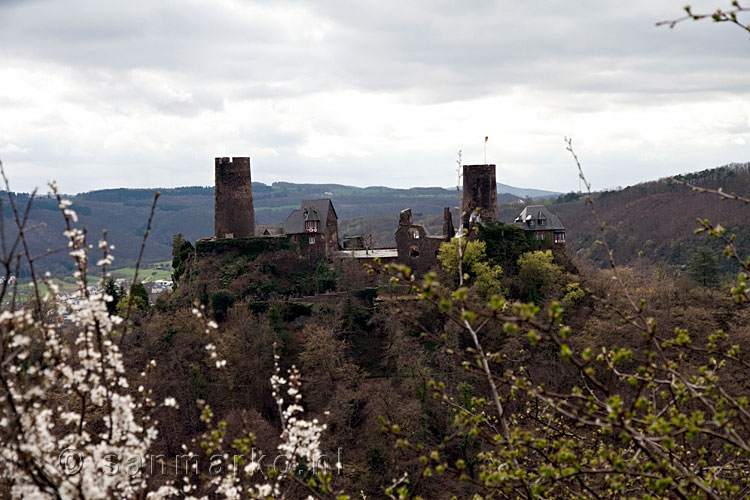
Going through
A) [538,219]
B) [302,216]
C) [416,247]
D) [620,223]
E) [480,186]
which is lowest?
[620,223]

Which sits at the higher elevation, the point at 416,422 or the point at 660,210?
the point at 660,210

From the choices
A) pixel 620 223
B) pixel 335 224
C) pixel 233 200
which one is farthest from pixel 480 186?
pixel 620 223

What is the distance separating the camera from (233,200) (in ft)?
148

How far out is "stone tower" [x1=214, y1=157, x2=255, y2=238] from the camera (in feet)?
148

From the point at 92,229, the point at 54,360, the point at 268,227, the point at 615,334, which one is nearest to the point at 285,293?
the point at 268,227

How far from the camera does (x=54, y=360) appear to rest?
26.9 feet

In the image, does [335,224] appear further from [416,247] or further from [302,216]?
[416,247]

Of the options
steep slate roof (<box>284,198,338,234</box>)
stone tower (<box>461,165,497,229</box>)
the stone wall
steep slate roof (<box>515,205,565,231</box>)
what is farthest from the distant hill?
the stone wall

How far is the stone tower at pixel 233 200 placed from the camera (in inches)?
1772

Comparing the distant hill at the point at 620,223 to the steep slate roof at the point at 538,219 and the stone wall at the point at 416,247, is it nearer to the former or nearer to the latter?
the steep slate roof at the point at 538,219

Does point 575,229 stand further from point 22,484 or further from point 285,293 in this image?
point 22,484

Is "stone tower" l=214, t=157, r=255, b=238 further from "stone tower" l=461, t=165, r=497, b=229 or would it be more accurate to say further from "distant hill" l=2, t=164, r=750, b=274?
"distant hill" l=2, t=164, r=750, b=274

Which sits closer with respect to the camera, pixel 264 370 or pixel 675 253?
pixel 264 370

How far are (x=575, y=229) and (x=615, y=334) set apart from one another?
266 ft
